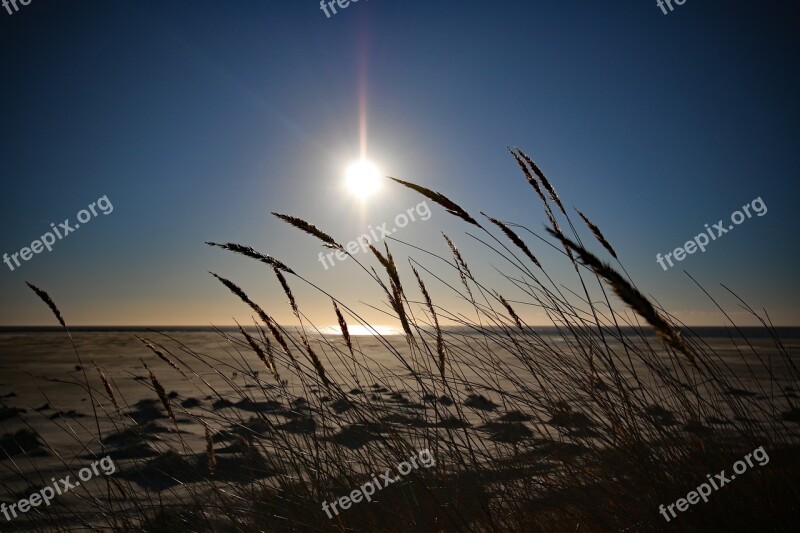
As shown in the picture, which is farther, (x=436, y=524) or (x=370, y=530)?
(x=370, y=530)

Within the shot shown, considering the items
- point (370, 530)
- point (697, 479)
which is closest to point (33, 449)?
point (370, 530)

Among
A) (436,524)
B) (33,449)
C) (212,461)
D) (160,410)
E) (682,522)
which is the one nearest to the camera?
(682,522)

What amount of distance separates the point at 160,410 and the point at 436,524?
545 cm

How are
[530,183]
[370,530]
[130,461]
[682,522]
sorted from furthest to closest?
[130,461] < [530,183] < [370,530] < [682,522]

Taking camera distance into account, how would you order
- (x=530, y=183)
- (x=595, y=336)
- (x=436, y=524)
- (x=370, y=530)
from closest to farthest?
(x=436, y=524)
(x=370, y=530)
(x=530, y=183)
(x=595, y=336)

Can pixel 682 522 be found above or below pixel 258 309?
below

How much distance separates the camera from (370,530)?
5.65 ft

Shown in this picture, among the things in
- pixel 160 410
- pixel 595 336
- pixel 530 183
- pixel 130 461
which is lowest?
pixel 595 336

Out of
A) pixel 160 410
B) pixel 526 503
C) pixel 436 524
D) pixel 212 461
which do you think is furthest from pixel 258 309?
pixel 160 410

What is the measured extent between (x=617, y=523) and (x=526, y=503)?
356mm

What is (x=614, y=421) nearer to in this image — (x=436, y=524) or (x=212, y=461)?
(x=436, y=524)

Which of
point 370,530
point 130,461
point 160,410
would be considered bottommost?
point 370,530

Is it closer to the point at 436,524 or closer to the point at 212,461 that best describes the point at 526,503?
the point at 436,524

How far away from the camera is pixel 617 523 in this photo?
1.49 m
